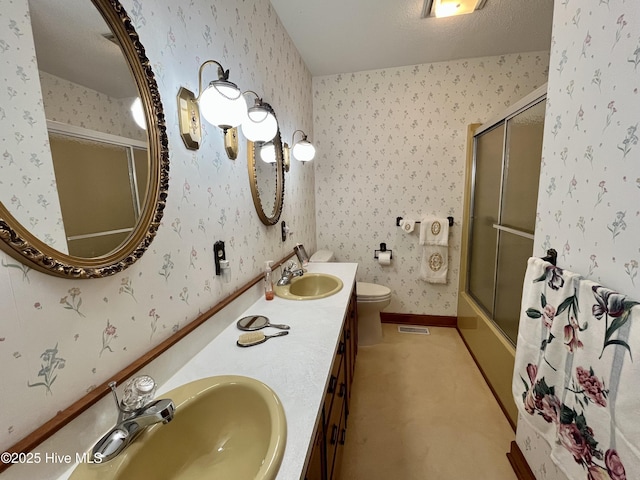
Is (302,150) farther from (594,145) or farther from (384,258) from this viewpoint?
(594,145)

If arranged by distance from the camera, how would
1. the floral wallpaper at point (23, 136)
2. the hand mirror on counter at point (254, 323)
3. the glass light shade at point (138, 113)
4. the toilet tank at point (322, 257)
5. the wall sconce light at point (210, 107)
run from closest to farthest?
the floral wallpaper at point (23, 136) → the glass light shade at point (138, 113) → the wall sconce light at point (210, 107) → the hand mirror on counter at point (254, 323) → the toilet tank at point (322, 257)

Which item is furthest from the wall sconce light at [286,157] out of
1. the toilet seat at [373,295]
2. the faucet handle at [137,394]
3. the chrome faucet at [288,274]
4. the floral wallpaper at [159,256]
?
the faucet handle at [137,394]

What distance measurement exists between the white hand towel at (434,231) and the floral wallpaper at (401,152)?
0.11m

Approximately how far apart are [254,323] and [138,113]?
871 millimetres

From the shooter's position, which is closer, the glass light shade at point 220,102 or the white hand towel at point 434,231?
the glass light shade at point 220,102

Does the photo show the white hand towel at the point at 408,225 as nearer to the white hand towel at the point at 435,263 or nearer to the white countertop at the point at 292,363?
the white hand towel at the point at 435,263

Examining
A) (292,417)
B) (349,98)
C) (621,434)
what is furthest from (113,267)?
(349,98)

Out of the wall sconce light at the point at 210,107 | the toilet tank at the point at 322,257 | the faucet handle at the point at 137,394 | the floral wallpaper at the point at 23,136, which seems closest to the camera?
the floral wallpaper at the point at 23,136

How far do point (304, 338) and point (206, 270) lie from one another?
0.48 m

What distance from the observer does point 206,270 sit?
3.52 ft

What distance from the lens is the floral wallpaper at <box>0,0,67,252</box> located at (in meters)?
0.49

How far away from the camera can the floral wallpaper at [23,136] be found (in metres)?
0.49

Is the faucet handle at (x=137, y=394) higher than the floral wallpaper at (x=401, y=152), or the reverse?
the floral wallpaper at (x=401, y=152)

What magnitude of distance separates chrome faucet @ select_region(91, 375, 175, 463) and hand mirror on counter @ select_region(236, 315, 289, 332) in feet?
1.64
